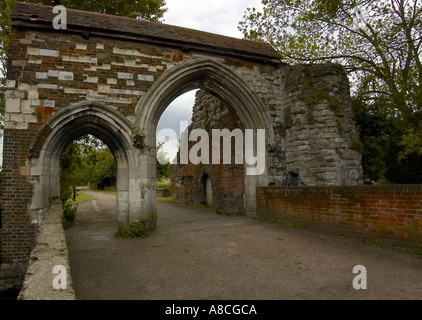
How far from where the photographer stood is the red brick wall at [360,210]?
484cm

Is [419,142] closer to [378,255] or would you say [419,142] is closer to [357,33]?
[378,255]

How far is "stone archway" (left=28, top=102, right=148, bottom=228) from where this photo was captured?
7047mm

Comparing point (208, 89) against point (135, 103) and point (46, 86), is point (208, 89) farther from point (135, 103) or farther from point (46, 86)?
point (46, 86)

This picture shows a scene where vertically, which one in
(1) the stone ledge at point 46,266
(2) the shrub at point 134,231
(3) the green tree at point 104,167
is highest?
(3) the green tree at point 104,167

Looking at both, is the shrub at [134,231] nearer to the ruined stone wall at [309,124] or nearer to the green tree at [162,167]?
the ruined stone wall at [309,124]

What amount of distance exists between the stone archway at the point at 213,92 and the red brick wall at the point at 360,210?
2.07 metres

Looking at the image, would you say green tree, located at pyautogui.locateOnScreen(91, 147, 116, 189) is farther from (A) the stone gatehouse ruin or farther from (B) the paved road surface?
(B) the paved road surface

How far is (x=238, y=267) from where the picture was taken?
4543mm

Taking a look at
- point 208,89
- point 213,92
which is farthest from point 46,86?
point 213,92

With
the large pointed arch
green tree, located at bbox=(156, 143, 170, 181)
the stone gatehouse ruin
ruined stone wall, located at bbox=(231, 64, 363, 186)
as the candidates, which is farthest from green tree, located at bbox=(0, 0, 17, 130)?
green tree, located at bbox=(156, 143, 170, 181)

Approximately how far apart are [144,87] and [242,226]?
4583 mm

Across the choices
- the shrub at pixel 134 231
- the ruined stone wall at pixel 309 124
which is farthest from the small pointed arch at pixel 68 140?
the ruined stone wall at pixel 309 124

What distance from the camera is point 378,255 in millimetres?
4812

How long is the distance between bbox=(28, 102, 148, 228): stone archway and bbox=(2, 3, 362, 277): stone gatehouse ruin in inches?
1.0
